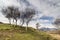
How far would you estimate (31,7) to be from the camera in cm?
773

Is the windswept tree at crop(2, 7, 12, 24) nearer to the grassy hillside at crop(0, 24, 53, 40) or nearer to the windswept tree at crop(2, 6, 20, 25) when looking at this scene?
the windswept tree at crop(2, 6, 20, 25)

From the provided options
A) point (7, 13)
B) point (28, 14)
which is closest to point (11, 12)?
point (7, 13)

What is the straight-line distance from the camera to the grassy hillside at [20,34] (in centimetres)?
734

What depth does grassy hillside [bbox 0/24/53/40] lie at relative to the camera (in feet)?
24.1

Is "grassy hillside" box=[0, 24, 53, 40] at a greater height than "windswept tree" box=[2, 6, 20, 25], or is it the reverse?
"windswept tree" box=[2, 6, 20, 25]

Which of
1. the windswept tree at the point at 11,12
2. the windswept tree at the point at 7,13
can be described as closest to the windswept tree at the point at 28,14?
the windswept tree at the point at 11,12

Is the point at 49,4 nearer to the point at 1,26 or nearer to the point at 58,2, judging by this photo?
the point at 58,2

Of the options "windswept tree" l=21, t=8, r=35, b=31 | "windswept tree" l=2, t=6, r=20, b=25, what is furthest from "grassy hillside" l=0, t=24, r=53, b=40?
"windswept tree" l=2, t=6, r=20, b=25

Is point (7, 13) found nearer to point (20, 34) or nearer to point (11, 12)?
point (11, 12)

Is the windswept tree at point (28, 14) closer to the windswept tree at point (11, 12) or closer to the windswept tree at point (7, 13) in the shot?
the windswept tree at point (11, 12)

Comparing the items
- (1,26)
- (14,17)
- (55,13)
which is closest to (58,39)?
(55,13)

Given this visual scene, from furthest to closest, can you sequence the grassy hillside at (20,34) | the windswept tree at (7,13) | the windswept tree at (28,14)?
the windswept tree at (28,14)
the windswept tree at (7,13)
the grassy hillside at (20,34)

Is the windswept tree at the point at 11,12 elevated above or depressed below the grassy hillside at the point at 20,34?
above

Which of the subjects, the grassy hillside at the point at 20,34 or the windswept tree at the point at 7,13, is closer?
the grassy hillside at the point at 20,34
